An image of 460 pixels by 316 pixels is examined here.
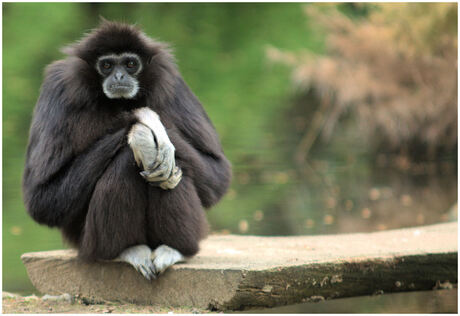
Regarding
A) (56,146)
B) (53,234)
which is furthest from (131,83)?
(53,234)

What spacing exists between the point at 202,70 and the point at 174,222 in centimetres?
1805

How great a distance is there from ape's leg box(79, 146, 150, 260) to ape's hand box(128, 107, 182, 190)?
0.39 feet

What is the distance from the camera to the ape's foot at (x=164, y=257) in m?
4.87

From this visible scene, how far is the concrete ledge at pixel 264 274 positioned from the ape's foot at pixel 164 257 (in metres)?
0.09

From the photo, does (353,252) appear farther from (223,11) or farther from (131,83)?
(223,11)

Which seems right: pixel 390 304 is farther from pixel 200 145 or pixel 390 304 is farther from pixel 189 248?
pixel 200 145

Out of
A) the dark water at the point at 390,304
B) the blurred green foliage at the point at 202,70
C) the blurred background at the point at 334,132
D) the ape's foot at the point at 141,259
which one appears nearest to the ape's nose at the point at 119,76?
the blurred background at the point at 334,132

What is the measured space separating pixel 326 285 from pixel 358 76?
8.33m

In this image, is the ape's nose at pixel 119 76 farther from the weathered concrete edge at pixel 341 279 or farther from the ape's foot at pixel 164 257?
the weathered concrete edge at pixel 341 279

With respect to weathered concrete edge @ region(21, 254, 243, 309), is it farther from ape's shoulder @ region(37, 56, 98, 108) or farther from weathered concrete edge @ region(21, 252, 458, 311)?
ape's shoulder @ region(37, 56, 98, 108)

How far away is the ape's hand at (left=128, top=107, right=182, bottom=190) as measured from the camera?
15.0ft

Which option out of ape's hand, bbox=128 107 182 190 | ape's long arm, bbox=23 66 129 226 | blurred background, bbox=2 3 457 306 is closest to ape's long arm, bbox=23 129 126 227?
ape's long arm, bbox=23 66 129 226

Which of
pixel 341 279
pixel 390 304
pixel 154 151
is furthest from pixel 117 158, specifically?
pixel 390 304

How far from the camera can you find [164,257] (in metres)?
4.88
